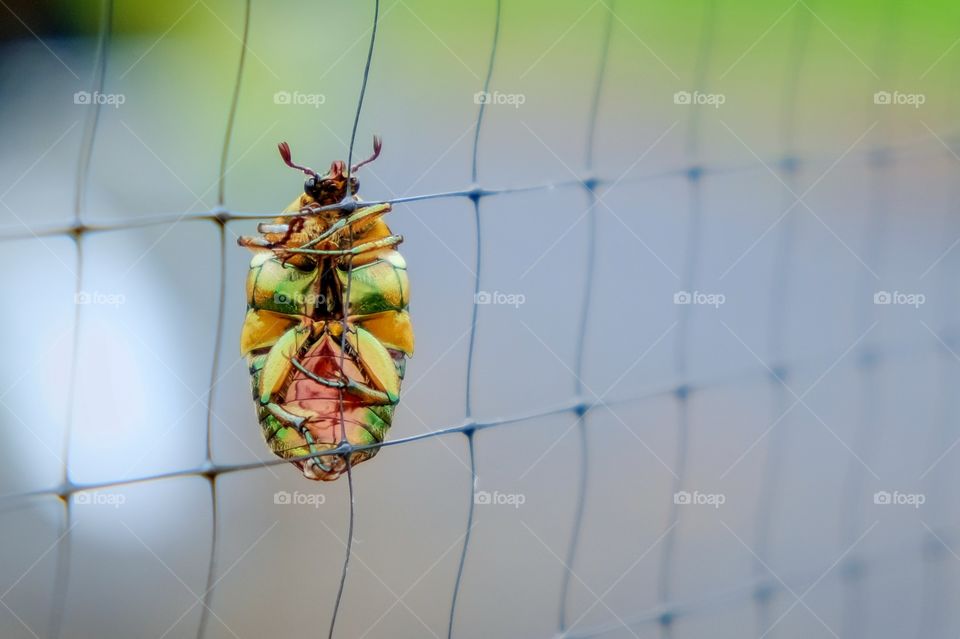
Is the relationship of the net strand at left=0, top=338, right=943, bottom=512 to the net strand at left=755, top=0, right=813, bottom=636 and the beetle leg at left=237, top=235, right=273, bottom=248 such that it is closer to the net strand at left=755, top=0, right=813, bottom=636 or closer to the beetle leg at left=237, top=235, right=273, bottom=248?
the net strand at left=755, top=0, right=813, bottom=636

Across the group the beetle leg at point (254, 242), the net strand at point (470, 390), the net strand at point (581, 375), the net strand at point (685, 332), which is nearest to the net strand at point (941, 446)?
the net strand at point (685, 332)

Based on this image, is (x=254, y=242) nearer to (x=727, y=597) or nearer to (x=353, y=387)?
(x=353, y=387)

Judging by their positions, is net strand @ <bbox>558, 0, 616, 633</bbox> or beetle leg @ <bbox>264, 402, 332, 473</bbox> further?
net strand @ <bbox>558, 0, 616, 633</bbox>

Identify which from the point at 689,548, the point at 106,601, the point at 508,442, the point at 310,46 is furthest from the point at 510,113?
the point at 106,601

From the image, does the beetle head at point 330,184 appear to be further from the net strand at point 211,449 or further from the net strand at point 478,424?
the net strand at point 478,424

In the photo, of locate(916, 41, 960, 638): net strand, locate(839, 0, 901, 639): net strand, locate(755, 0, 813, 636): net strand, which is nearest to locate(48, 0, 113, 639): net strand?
locate(755, 0, 813, 636): net strand

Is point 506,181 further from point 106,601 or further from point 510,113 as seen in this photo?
point 106,601

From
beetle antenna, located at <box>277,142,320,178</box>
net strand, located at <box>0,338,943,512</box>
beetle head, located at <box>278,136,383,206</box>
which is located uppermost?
beetle antenna, located at <box>277,142,320,178</box>
